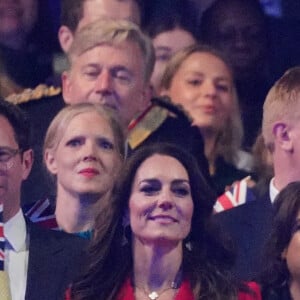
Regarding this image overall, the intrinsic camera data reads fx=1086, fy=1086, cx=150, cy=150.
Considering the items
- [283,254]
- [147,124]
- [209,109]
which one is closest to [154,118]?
[147,124]

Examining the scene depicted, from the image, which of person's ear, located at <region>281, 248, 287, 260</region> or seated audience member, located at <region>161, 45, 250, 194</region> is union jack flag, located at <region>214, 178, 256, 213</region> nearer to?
seated audience member, located at <region>161, 45, 250, 194</region>

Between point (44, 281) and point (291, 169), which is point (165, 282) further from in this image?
point (291, 169)

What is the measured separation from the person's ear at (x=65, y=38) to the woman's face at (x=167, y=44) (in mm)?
177

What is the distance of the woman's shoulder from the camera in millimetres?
1943

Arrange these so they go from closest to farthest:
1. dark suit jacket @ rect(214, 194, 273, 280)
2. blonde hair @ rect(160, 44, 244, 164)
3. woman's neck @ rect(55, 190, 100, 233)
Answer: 1. dark suit jacket @ rect(214, 194, 273, 280)
2. woman's neck @ rect(55, 190, 100, 233)
3. blonde hair @ rect(160, 44, 244, 164)

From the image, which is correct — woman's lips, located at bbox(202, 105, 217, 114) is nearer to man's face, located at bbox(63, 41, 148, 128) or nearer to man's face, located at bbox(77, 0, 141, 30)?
man's face, located at bbox(63, 41, 148, 128)

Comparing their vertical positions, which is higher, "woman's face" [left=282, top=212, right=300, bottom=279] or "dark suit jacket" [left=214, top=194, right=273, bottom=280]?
"dark suit jacket" [left=214, top=194, right=273, bottom=280]

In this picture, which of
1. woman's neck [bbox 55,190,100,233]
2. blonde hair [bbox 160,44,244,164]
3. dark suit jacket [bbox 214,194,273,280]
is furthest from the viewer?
blonde hair [bbox 160,44,244,164]

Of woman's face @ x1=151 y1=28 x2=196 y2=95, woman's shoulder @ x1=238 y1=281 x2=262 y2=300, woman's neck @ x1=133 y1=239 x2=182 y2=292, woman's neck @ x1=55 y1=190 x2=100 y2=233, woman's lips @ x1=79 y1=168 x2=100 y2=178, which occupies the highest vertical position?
woman's face @ x1=151 y1=28 x2=196 y2=95

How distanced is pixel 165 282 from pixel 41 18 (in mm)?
685

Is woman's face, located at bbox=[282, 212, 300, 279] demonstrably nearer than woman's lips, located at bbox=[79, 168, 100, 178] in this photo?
Yes

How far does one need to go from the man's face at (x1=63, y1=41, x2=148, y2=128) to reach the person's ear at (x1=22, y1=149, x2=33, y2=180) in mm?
154

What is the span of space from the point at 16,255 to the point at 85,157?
0.79ft

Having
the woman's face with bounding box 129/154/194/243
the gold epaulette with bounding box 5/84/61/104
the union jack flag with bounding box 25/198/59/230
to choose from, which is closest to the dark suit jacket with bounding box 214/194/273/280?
the woman's face with bounding box 129/154/194/243
